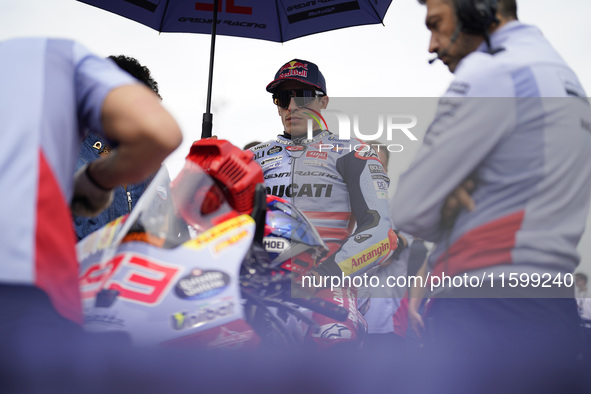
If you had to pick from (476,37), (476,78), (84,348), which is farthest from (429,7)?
(84,348)

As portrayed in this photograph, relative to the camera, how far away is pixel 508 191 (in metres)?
1.29

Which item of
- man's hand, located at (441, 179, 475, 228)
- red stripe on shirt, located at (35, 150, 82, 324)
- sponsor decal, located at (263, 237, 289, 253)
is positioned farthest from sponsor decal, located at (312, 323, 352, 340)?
red stripe on shirt, located at (35, 150, 82, 324)

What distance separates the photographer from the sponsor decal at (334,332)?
1703mm

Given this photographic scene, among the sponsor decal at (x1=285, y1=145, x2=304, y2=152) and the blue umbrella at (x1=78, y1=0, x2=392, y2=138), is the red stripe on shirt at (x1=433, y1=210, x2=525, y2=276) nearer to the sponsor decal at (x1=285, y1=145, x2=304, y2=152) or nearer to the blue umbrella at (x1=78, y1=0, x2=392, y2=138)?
the sponsor decal at (x1=285, y1=145, x2=304, y2=152)

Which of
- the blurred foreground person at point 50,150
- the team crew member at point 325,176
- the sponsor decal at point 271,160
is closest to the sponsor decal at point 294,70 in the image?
the team crew member at point 325,176

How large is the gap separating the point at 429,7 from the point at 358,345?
1.18 metres

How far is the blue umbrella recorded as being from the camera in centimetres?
346

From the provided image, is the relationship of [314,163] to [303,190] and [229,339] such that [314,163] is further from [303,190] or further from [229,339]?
[229,339]

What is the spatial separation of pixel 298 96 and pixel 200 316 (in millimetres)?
2041

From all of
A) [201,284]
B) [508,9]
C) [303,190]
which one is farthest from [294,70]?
[201,284]

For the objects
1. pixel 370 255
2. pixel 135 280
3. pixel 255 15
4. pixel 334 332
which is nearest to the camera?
pixel 135 280

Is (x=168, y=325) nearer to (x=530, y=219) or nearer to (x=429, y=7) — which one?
(x=530, y=219)

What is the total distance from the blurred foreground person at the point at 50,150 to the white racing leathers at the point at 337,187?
1500mm

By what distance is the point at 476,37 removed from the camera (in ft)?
4.79
